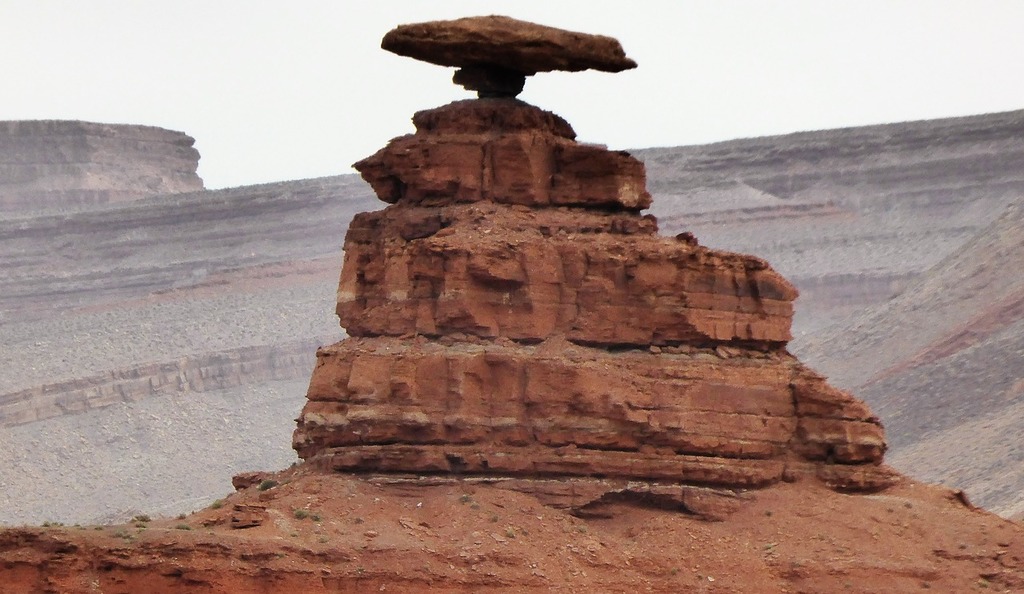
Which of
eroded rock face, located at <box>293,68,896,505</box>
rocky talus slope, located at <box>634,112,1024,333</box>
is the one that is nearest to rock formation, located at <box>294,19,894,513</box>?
eroded rock face, located at <box>293,68,896,505</box>

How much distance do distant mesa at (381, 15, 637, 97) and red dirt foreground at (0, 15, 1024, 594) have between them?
112 cm

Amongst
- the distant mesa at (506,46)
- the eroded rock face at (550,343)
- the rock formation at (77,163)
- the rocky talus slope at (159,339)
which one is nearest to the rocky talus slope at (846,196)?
the rocky talus slope at (159,339)

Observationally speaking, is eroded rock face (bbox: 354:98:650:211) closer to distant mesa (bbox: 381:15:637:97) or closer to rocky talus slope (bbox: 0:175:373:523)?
distant mesa (bbox: 381:15:637:97)

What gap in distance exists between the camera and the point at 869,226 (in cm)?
14638

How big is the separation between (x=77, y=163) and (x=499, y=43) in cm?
12644

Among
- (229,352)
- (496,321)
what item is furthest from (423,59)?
(229,352)

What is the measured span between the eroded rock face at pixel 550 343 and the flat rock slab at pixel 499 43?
1180mm

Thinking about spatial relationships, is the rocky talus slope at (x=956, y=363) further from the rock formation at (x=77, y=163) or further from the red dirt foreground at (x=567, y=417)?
the rock formation at (x=77, y=163)

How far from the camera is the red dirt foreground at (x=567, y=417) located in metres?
47.4

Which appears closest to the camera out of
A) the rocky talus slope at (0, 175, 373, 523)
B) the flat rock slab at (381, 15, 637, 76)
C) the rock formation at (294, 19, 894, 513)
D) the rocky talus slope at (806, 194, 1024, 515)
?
the rock formation at (294, 19, 894, 513)

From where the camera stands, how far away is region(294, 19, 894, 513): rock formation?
48.4m

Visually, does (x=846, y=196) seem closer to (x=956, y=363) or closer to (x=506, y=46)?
(x=956, y=363)

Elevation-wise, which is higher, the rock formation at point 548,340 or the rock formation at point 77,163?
the rock formation at point 77,163

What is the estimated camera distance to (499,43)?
49.5 metres
